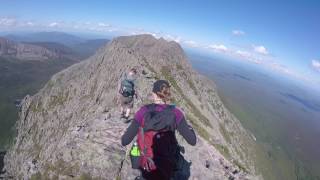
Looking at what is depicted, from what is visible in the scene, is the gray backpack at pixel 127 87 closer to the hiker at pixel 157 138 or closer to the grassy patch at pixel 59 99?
the hiker at pixel 157 138

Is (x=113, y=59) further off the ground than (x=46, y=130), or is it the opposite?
(x=113, y=59)

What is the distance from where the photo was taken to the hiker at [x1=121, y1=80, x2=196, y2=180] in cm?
876

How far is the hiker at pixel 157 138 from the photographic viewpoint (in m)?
8.76

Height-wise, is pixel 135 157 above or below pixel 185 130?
below

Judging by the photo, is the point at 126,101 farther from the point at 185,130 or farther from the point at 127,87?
the point at 185,130

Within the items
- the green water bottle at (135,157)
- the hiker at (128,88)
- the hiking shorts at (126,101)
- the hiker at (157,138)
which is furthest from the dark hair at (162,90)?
the hiking shorts at (126,101)

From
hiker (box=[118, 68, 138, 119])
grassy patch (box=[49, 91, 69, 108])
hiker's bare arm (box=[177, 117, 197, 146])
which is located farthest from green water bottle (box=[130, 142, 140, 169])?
grassy patch (box=[49, 91, 69, 108])

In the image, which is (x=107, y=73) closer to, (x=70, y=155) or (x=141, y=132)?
(x=70, y=155)

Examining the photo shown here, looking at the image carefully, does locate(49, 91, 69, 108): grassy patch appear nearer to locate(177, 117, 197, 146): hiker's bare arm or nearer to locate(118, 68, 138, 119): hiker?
locate(118, 68, 138, 119): hiker

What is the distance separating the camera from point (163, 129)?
8984 millimetres

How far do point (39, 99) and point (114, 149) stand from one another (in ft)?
389

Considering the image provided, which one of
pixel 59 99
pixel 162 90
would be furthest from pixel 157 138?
pixel 59 99

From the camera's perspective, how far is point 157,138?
29.3 ft

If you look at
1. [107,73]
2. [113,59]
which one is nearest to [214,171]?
[107,73]
